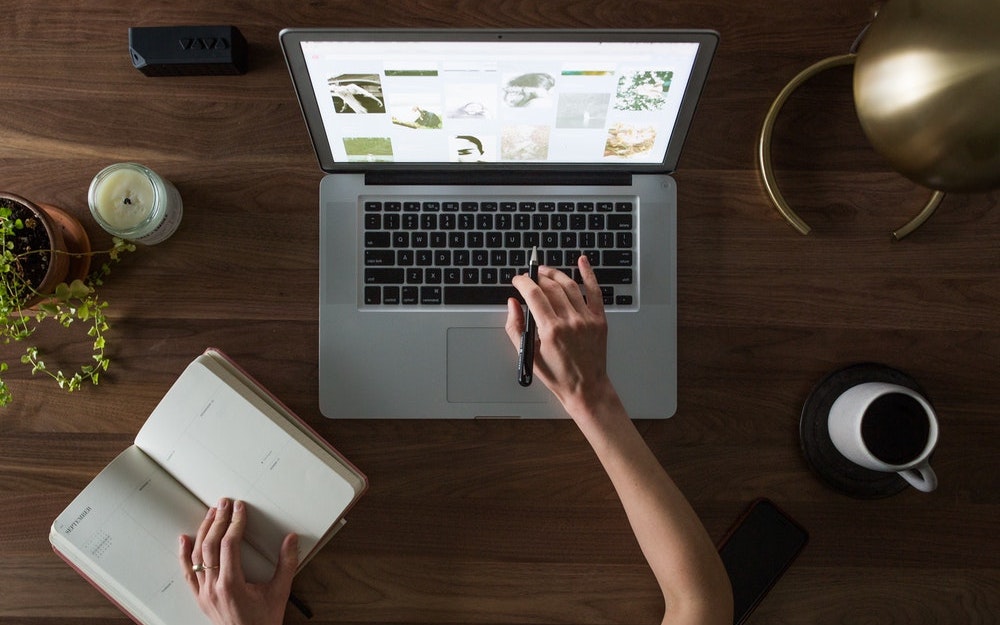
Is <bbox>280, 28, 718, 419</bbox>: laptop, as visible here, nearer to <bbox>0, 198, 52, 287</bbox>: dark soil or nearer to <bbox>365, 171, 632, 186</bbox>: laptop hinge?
<bbox>365, 171, 632, 186</bbox>: laptop hinge

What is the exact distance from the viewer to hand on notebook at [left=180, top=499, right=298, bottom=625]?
2.32 ft

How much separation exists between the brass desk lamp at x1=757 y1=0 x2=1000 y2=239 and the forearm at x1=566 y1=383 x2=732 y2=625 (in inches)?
15.3

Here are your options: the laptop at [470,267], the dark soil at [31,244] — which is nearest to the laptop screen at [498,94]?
the laptop at [470,267]

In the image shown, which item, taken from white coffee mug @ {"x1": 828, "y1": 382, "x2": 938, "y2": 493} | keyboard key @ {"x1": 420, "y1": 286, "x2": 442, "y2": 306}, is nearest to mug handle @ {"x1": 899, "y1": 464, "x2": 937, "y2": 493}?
white coffee mug @ {"x1": 828, "y1": 382, "x2": 938, "y2": 493}

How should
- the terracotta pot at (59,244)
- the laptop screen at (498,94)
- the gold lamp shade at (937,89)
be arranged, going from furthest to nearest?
1. the terracotta pot at (59,244)
2. the laptop screen at (498,94)
3. the gold lamp shade at (937,89)

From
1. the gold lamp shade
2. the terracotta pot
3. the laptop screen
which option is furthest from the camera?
the terracotta pot

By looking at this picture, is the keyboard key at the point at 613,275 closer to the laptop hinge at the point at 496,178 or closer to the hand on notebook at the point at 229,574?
the laptop hinge at the point at 496,178

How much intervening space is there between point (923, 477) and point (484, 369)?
0.51 meters

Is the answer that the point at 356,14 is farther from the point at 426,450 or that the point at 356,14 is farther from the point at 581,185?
the point at 426,450

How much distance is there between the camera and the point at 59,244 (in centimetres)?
75

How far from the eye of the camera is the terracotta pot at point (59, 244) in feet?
2.39

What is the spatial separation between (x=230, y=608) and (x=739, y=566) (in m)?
0.60

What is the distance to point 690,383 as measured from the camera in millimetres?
837

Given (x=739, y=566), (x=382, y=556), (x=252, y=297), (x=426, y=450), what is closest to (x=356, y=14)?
(x=252, y=297)
